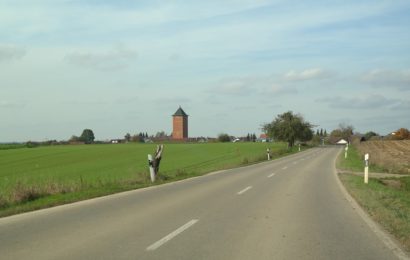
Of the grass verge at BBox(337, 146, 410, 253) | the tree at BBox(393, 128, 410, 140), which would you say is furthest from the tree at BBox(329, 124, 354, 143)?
the grass verge at BBox(337, 146, 410, 253)

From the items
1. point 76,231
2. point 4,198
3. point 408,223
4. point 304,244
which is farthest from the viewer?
point 4,198

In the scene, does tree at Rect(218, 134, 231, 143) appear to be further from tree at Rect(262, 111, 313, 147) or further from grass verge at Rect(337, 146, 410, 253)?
grass verge at Rect(337, 146, 410, 253)

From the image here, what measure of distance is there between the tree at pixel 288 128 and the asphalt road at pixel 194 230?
90.8 m

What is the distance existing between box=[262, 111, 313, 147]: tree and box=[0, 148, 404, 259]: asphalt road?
298 ft

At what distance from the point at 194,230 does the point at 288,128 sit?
96813 mm

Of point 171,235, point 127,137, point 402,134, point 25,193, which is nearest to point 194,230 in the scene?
point 171,235

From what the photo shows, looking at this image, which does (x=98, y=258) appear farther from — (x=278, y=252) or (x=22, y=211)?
(x=22, y=211)

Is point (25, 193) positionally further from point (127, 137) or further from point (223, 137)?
point (127, 137)

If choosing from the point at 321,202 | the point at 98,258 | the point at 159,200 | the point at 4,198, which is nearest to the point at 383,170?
the point at 321,202

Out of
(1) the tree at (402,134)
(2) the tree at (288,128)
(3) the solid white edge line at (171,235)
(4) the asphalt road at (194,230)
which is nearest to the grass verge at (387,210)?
(4) the asphalt road at (194,230)

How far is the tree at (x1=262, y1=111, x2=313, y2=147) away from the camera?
104812 mm

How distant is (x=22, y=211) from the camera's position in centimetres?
1243

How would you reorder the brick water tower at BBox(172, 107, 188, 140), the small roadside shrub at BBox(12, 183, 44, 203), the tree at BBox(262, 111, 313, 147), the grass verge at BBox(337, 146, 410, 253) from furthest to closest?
the brick water tower at BBox(172, 107, 188, 140) < the tree at BBox(262, 111, 313, 147) < the small roadside shrub at BBox(12, 183, 44, 203) < the grass verge at BBox(337, 146, 410, 253)

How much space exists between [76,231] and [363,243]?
515 centimetres
